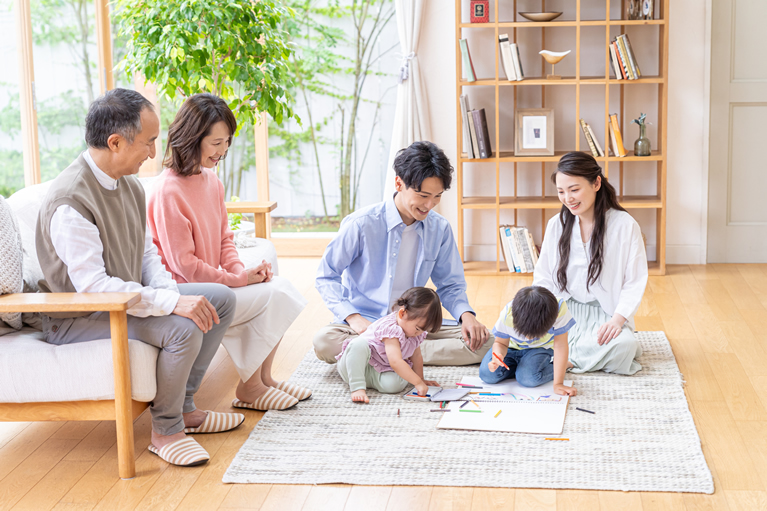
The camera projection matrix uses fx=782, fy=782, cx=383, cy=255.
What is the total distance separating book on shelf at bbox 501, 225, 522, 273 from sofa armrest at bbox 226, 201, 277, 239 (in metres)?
1.54

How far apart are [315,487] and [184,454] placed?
0.40m

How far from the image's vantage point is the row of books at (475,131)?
173 inches

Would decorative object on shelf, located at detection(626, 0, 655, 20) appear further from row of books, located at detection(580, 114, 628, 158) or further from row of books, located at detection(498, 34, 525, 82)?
row of books, located at detection(498, 34, 525, 82)

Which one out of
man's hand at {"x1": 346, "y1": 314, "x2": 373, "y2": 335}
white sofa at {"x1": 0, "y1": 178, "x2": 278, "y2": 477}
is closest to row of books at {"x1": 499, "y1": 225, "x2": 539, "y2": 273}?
man's hand at {"x1": 346, "y1": 314, "x2": 373, "y2": 335}

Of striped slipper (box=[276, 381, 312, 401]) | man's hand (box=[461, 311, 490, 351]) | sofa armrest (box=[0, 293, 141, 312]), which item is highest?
sofa armrest (box=[0, 293, 141, 312])

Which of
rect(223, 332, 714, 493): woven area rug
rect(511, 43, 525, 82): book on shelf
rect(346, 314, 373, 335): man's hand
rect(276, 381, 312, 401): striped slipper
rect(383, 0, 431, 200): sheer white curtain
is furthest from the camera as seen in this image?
rect(383, 0, 431, 200): sheer white curtain

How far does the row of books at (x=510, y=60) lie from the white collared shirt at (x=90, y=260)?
2743 mm

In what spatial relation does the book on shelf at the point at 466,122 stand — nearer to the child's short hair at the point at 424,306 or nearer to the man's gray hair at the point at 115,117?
the child's short hair at the point at 424,306

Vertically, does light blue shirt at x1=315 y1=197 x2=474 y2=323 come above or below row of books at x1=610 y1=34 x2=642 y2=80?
below

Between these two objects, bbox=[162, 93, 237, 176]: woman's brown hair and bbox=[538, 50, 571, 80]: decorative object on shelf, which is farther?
bbox=[538, 50, 571, 80]: decorative object on shelf

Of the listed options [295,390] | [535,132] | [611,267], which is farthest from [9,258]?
[535,132]

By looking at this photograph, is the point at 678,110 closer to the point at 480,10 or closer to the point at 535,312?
the point at 480,10

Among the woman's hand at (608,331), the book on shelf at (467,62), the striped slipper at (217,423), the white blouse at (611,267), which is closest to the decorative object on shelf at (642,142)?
the book on shelf at (467,62)

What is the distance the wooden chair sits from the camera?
1.94 metres
